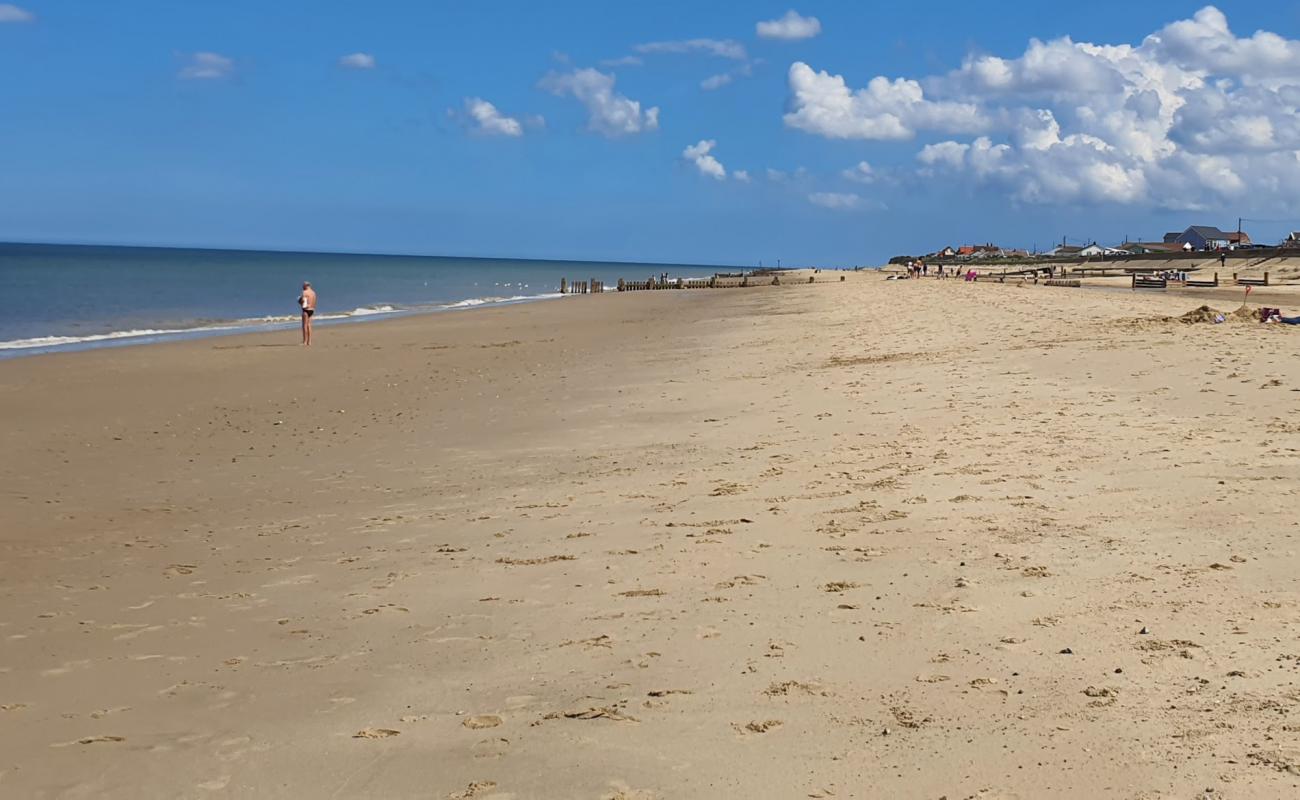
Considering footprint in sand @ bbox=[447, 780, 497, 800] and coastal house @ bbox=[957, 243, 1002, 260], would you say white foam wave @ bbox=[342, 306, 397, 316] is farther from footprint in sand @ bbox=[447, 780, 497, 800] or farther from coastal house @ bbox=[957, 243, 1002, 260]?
coastal house @ bbox=[957, 243, 1002, 260]

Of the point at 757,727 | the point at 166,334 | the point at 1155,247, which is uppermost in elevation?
the point at 1155,247

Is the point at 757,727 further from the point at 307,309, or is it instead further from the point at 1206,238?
the point at 1206,238

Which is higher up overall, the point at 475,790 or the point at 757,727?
the point at 757,727

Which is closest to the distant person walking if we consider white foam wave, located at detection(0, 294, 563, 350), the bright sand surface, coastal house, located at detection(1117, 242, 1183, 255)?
white foam wave, located at detection(0, 294, 563, 350)

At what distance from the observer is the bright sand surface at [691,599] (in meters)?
4.02

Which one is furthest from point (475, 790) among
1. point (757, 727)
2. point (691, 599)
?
point (691, 599)

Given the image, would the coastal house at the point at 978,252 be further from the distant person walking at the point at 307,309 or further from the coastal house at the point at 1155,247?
the distant person walking at the point at 307,309

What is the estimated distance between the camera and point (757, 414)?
1244 centimetres

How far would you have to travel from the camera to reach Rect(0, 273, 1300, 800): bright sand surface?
13.2 ft

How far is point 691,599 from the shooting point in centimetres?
588

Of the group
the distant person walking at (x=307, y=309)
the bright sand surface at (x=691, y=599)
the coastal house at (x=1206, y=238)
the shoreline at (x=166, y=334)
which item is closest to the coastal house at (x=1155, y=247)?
the coastal house at (x=1206, y=238)

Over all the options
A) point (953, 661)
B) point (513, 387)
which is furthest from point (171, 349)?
point (953, 661)

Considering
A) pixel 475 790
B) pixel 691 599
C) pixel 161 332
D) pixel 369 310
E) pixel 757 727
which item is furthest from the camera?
pixel 369 310

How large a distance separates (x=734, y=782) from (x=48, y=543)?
6511 millimetres
